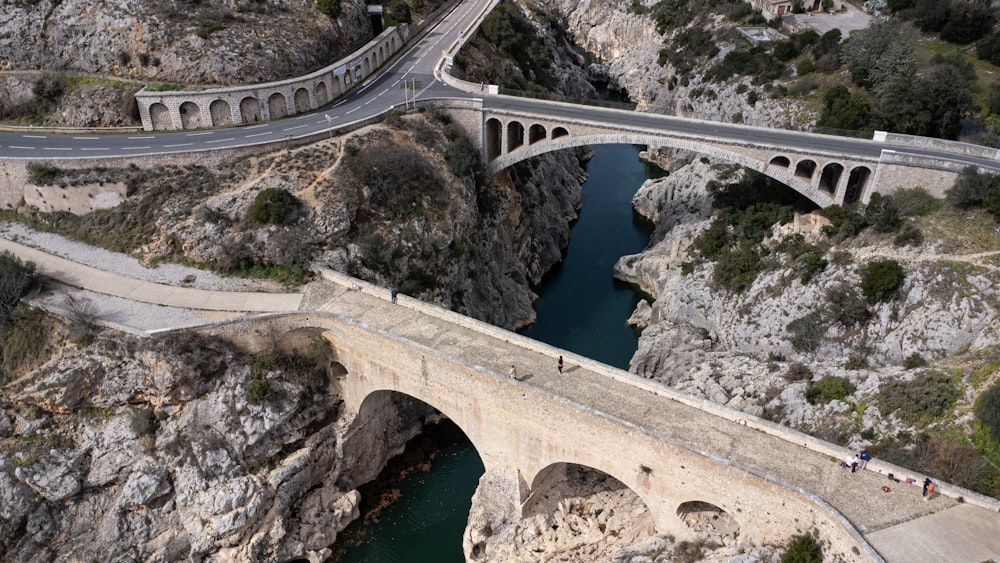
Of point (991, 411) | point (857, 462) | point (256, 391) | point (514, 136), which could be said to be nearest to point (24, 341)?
point (256, 391)

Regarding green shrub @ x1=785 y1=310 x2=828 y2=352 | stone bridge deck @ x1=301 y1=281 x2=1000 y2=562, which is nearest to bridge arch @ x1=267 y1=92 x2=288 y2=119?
stone bridge deck @ x1=301 y1=281 x2=1000 y2=562

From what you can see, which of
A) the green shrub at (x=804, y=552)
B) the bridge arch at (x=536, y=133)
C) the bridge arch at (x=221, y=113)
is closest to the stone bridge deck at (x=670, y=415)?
the green shrub at (x=804, y=552)

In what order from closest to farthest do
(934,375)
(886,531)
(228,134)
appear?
(886,531), (934,375), (228,134)

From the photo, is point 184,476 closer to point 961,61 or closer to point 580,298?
point 580,298

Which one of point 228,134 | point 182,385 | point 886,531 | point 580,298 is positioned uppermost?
point 228,134

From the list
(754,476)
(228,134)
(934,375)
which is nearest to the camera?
(754,476)

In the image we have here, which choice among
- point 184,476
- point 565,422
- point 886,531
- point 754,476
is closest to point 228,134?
point 184,476

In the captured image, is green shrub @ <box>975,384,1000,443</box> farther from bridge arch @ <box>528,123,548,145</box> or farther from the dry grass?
bridge arch @ <box>528,123,548,145</box>
